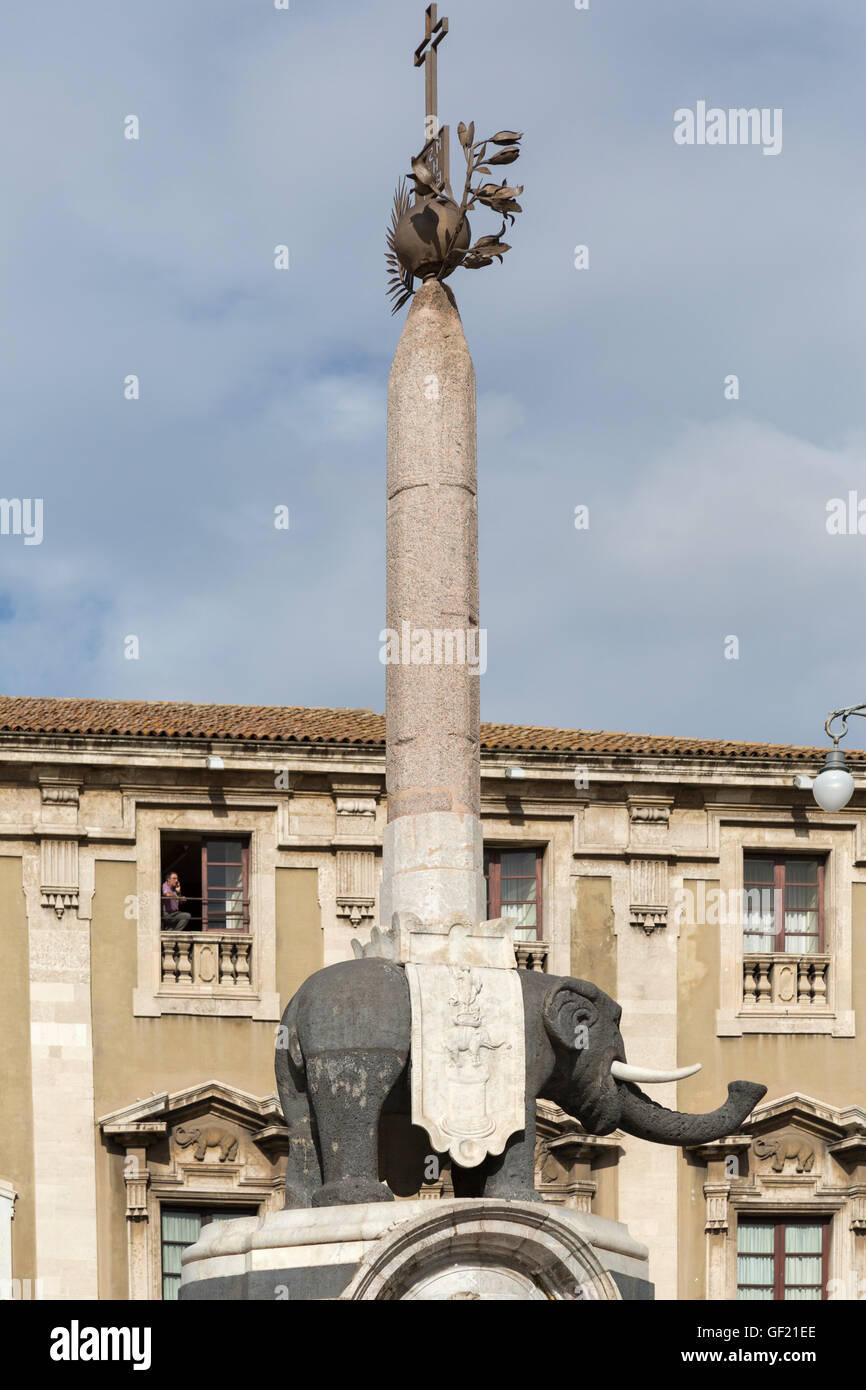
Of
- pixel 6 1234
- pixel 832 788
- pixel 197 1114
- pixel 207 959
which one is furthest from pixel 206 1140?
pixel 832 788

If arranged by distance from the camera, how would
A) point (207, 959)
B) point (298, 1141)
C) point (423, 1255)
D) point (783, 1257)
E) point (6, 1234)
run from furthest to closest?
point (783, 1257), point (207, 959), point (6, 1234), point (298, 1141), point (423, 1255)

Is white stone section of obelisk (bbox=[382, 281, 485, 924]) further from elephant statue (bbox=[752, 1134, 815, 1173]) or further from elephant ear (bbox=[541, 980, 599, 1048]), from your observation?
elephant statue (bbox=[752, 1134, 815, 1173])

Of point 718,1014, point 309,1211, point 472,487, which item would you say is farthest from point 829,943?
point 309,1211

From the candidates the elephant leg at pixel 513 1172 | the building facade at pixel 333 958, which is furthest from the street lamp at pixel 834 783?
the building facade at pixel 333 958

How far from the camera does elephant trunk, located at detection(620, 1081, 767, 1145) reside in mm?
23641

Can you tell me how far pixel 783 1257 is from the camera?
3503cm

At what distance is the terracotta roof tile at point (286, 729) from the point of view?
115 ft

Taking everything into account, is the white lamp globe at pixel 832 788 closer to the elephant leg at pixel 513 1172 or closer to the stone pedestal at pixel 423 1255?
the elephant leg at pixel 513 1172

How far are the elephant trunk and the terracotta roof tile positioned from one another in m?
11.7

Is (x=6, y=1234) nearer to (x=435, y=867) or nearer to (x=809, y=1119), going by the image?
(x=809, y=1119)

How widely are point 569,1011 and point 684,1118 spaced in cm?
171

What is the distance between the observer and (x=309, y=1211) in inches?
854

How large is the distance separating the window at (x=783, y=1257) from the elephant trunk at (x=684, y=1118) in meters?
11.4

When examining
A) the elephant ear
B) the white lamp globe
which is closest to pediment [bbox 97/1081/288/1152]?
the white lamp globe
